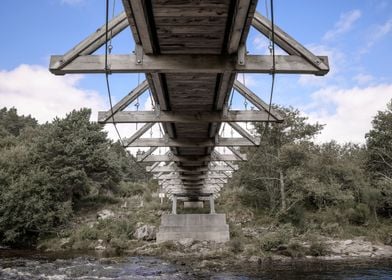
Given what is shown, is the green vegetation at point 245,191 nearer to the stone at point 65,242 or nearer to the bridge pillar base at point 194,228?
the stone at point 65,242

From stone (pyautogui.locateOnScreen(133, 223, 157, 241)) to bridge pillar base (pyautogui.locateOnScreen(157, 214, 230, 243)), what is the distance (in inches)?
80.8

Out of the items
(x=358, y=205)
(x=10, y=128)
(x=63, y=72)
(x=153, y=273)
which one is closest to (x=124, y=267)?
(x=153, y=273)

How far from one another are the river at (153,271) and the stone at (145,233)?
923cm

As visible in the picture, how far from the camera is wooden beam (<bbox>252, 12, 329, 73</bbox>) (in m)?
6.01

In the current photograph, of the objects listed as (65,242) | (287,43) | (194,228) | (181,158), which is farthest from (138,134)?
(65,242)

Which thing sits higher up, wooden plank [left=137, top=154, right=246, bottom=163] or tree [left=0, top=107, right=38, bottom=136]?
tree [left=0, top=107, right=38, bottom=136]

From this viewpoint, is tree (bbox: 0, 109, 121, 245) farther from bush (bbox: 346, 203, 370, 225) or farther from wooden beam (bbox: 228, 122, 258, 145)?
bush (bbox: 346, 203, 370, 225)

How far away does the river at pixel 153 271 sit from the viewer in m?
15.0

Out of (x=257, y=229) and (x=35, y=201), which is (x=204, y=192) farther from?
(x=35, y=201)

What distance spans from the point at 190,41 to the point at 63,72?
7.05 ft

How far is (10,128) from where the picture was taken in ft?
228

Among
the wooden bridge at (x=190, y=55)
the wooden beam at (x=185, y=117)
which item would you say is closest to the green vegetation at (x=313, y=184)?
the wooden beam at (x=185, y=117)

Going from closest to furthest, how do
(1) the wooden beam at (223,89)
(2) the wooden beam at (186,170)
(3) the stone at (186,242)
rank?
(1) the wooden beam at (223,89) < (2) the wooden beam at (186,170) < (3) the stone at (186,242)

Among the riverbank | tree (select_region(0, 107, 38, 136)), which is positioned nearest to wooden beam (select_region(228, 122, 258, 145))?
the riverbank
